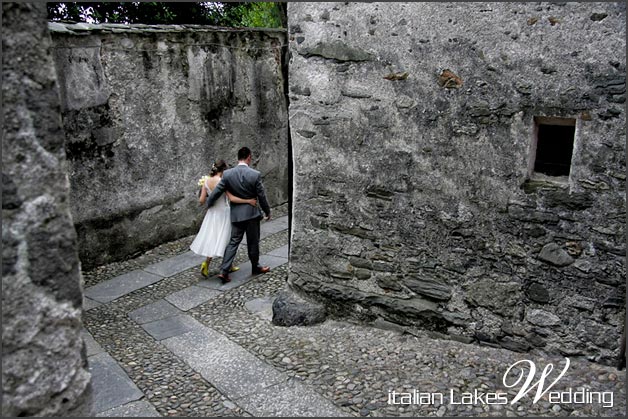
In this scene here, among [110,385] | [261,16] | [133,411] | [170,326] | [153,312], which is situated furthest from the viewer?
[261,16]

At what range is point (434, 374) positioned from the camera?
4125 mm

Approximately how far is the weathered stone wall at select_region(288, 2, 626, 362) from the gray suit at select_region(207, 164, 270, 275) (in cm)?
97

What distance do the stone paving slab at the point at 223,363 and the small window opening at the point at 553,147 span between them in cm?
252

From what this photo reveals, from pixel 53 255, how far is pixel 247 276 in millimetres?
4672

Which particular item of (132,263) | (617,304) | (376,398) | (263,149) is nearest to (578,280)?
(617,304)

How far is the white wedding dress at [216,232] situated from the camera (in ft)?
20.5

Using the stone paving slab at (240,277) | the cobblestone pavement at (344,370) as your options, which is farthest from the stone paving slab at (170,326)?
the stone paving slab at (240,277)

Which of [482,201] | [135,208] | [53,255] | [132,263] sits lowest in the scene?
[132,263]

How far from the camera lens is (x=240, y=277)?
6.39m

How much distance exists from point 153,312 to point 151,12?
288 inches

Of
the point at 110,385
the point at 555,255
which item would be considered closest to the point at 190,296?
the point at 110,385

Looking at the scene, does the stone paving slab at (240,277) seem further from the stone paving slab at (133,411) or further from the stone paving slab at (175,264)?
the stone paving slab at (133,411)

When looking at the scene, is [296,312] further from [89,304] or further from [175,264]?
[175,264]

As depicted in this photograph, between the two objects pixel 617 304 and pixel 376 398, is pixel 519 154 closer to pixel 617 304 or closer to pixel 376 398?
pixel 617 304
